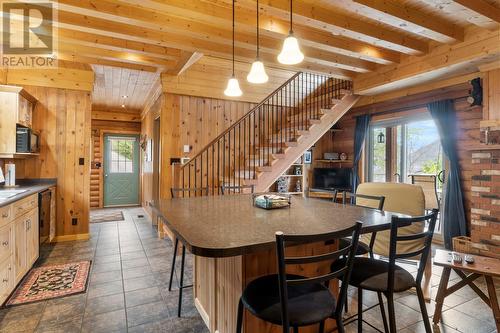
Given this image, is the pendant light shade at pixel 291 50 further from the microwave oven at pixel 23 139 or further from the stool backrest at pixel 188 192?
the microwave oven at pixel 23 139

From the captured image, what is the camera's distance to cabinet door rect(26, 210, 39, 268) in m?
3.00

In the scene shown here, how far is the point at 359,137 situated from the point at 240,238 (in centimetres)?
508

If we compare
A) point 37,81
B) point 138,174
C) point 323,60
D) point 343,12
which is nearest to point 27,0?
point 37,81

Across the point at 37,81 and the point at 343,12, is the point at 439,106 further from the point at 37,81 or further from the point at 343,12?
the point at 37,81

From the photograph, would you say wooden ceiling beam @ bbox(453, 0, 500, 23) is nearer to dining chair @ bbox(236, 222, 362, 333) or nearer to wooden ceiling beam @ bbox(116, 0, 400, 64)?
wooden ceiling beam @ bbox(116, 0, 400, 64)

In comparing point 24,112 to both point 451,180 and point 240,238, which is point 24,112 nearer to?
point 240,238

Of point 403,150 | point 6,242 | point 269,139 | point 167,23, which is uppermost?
point 167,23

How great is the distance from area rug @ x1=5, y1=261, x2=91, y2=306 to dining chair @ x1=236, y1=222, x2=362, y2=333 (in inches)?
88.5

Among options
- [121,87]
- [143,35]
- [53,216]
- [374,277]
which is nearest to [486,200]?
[374,277]

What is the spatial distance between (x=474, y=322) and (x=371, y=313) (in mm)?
784

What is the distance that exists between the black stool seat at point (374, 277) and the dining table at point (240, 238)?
0.61 feet

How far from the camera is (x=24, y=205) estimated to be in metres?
2.88

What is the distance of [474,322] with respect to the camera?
2203mm

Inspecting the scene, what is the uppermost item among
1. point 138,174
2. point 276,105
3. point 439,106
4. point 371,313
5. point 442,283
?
point 276,105
